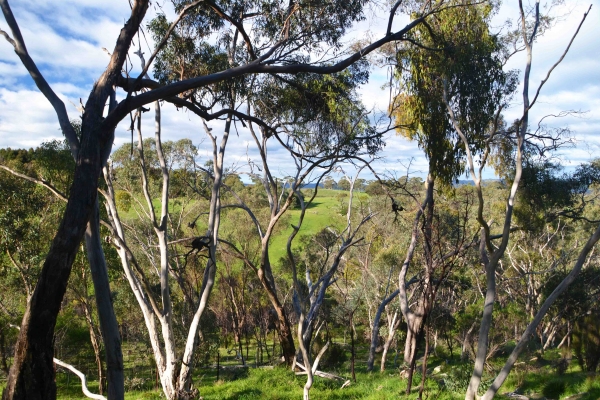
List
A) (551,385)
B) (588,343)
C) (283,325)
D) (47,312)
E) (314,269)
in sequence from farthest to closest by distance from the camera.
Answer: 1. (314,269)
2. (588,343)
3. (551,385)
4. (283,325)
5. (47,312)

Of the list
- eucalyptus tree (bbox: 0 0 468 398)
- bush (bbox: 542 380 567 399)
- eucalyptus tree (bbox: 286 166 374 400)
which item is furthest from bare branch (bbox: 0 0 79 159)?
bush (bbox: 542 380 567 399)

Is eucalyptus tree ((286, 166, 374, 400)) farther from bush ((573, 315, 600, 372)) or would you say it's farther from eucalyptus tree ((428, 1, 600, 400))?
bush ((573, 315, 600, 372))

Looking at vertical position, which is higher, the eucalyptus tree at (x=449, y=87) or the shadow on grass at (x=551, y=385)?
the eucalyptus tree at (x=449, y=87)

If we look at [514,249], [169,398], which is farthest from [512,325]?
[169,398]

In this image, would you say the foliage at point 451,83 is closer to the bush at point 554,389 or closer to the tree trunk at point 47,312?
the bush at point 554,389

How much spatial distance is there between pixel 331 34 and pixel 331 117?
3.91 ft

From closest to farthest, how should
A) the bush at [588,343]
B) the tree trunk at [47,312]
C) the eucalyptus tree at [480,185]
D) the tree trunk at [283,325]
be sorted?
the tree trunk at [47,312], the eucalyptus tree at [480,185], the tree trunk at [283,325], the bush at [588,343]

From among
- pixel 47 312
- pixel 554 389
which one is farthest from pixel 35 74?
pixel 554 389

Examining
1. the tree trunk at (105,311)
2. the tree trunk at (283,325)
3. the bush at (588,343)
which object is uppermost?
the tree trunk at (105,311)

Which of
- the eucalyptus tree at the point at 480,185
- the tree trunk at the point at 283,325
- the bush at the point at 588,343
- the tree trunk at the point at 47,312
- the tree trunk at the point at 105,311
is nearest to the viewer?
the tree trunk at the point at 47,312

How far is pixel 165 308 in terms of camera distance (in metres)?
6.35

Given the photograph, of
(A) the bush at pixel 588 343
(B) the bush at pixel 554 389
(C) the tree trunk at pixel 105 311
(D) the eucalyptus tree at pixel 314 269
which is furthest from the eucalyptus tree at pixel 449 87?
(A) the bush at pixel 588 343

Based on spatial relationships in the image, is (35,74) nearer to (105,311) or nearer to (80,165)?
(80,165)

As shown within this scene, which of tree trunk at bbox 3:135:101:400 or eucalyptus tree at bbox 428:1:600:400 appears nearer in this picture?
tree trunk at bbox 3:135:101:400
